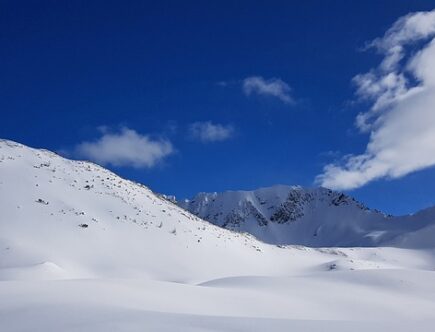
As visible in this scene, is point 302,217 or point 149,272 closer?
point 149,272

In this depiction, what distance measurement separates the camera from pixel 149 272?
Result: 96.1 ft

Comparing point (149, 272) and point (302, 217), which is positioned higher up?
point (302, 217)

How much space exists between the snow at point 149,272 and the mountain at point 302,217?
1881 inches

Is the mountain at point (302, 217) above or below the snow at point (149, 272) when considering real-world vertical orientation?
above

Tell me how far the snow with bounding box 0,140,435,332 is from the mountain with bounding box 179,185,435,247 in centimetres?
4779

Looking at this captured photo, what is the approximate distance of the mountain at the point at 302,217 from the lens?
104562 mm

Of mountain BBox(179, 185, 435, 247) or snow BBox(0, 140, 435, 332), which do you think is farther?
mountain BBox(179, 185, 435, 247)

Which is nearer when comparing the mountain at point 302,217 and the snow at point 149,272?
the snow at point 149,272

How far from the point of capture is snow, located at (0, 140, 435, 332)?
32.3 ft

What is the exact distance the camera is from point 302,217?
14450cm

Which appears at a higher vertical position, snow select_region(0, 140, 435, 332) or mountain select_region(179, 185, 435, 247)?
mountain select_region(179, 185, 435, 247)

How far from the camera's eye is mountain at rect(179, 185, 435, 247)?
343 feet

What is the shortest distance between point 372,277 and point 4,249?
62.6 ft

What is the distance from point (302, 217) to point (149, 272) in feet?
391
